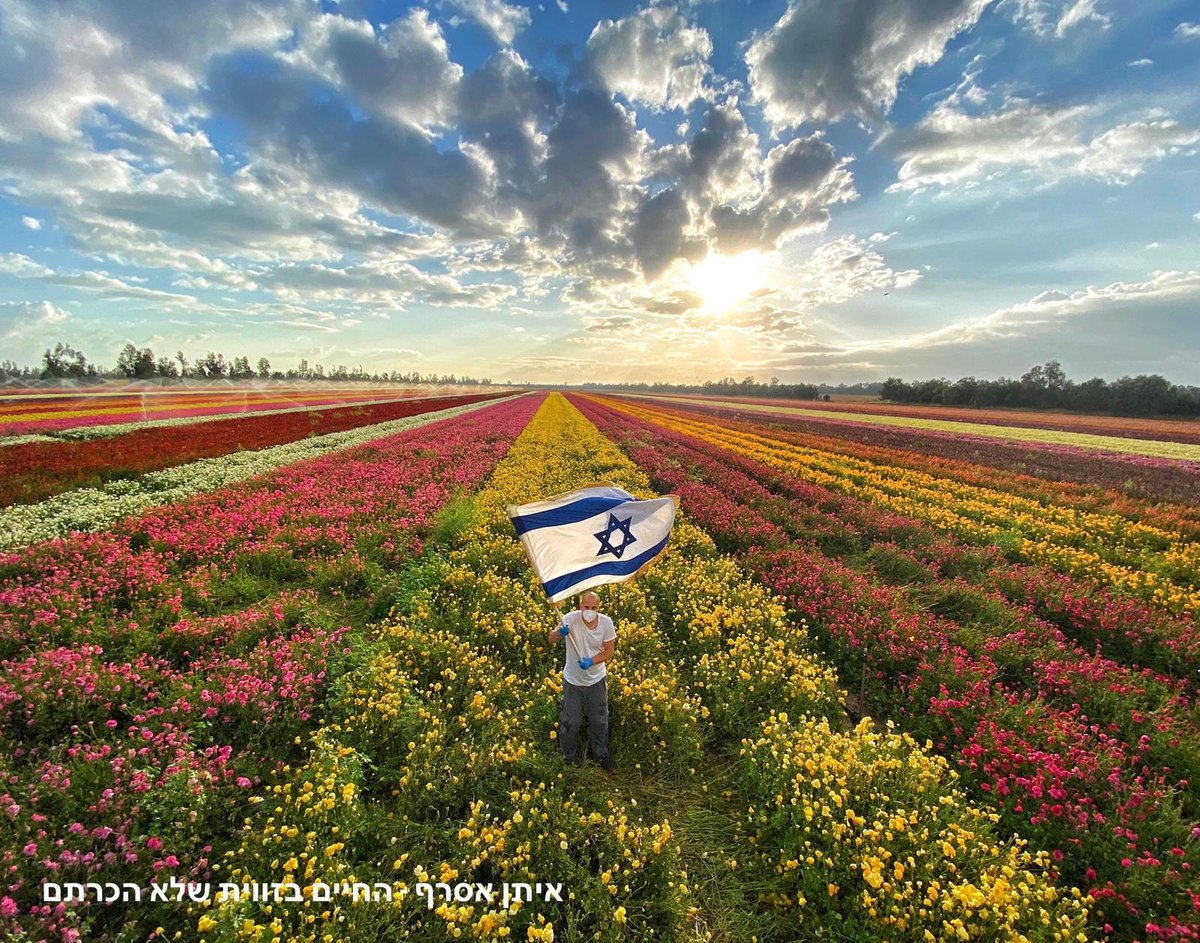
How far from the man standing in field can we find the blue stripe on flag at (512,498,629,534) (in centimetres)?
91

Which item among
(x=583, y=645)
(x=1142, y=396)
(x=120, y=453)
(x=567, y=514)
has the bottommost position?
(x=583, y=645)

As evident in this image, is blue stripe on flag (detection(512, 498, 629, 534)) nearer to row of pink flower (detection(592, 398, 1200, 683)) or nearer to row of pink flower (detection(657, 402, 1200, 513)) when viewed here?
row of pink flower (detection(592, 398, 1200, 683))

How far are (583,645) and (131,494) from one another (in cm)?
1522

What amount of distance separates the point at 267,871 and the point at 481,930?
1740 mm

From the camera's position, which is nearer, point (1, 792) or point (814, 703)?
point (1, 792)

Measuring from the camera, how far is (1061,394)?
3108 inches

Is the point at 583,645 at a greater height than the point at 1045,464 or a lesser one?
lesser

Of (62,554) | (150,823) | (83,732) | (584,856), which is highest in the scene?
(62,554)

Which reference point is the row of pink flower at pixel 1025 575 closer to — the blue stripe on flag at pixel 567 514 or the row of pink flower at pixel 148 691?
the blue stripe on flag at pixel 567 514

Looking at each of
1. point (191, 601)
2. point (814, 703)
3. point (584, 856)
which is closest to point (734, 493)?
point (814, 703)

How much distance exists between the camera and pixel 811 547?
1120cm

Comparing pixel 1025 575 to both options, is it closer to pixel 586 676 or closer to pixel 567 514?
pixel 586 676

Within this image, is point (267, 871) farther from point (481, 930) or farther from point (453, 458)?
point (453, 458)

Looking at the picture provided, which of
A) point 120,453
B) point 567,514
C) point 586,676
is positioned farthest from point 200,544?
point 120,453
